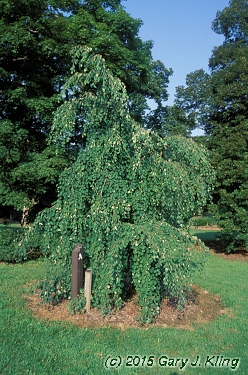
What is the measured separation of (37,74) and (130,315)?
7682mm

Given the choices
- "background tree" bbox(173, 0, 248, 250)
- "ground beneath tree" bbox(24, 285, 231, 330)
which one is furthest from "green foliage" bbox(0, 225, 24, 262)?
"background tree" bbox(173, 0, 248, 250)

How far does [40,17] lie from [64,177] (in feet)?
21.2

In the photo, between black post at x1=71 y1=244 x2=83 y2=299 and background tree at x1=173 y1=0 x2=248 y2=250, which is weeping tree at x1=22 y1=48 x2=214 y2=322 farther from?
background tree at x1=173 y1=0 x2=248 y2=250

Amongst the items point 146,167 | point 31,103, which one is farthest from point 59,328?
point 31,103

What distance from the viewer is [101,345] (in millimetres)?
3791

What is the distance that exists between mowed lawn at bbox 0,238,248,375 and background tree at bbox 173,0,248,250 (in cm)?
733

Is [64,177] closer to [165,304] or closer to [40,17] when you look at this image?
[165,304]

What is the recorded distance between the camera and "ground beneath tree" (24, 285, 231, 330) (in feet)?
14.9

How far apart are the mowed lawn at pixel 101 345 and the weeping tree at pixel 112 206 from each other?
473mm

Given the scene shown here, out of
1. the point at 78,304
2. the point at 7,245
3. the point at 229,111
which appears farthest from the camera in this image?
the point at 229,111

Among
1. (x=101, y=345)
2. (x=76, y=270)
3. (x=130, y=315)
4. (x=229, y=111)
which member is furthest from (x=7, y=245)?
(x=229, y=111)

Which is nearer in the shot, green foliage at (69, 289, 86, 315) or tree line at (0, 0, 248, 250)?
green foliage at (69, 289, 86, 315)

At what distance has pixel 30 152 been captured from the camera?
978 cm

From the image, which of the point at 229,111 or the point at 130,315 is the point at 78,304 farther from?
the point at 229,111
